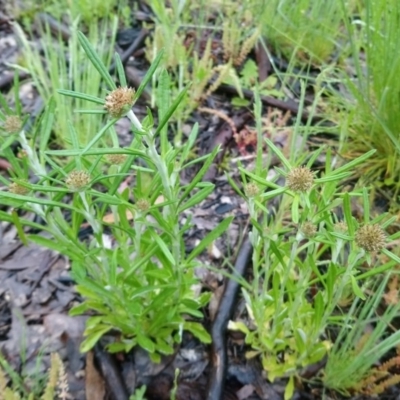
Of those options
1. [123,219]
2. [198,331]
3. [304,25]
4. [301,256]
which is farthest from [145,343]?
[304,25]

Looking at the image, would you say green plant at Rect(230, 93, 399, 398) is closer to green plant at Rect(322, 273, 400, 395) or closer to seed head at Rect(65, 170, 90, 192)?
green plant at Rect(322, 273, 400, 395)

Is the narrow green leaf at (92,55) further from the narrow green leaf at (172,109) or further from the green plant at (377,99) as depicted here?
the green plant at (377,99)

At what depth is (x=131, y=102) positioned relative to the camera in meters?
0.64

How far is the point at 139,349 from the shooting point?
46.6 inches

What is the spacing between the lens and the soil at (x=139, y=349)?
1.12 meters

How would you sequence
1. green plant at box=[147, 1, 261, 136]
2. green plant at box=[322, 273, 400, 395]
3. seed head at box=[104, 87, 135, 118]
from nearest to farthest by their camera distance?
seed head at box=[104, 87, 135, 118], green plant at box=[322, 273, 400, 395], green plant at box=[147, 1, 261, 136]

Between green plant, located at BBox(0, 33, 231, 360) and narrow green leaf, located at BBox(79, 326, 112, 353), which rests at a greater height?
green plant, located at BBox(0, 33, 231, 360)

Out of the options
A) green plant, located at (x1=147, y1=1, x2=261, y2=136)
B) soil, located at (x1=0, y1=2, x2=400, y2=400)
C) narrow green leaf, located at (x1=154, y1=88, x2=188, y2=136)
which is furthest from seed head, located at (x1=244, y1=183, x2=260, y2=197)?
green plant, located at (x1=147, y1=1, x2=261, y2=136)

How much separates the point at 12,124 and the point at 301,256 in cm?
84

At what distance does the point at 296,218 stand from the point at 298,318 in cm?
37

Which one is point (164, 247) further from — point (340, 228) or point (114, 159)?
point (340, 228)

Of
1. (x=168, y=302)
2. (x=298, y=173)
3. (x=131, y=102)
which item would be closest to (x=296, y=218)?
(x=298, y=173)

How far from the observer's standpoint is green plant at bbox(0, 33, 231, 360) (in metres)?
0.74

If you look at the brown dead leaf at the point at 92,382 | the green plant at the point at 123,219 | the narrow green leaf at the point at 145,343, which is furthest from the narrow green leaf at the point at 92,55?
the brown dead leaf at the point at 92,382
